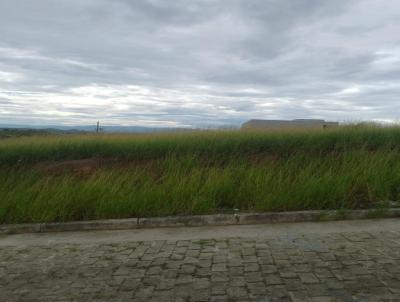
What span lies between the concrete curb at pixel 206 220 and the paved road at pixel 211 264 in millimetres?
201

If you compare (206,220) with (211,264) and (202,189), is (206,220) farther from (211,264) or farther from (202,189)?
(211,264)

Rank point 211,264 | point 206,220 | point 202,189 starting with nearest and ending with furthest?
point 211,264 → point 206,220 → point 202,189

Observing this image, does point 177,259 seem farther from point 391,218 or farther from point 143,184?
point 391,218

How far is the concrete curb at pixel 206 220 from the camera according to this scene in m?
6.29

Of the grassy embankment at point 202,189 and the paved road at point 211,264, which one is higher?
the grassy embankment at point 202,189

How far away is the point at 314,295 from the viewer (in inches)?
145

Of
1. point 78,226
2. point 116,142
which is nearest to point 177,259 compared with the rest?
point 78,226

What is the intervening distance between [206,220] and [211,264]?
5.81ft

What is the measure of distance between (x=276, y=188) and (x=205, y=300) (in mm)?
3854

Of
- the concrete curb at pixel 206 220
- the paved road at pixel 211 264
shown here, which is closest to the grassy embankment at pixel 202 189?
the concrete curb at pixel 206 220

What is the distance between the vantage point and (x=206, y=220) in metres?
6.31

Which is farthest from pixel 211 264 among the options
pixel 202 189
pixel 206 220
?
pixel 202 189

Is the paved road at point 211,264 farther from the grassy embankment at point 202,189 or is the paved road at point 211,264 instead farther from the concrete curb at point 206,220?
the grassy embankment at point 202,189

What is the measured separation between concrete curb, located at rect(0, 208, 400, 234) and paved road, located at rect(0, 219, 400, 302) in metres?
0.20
